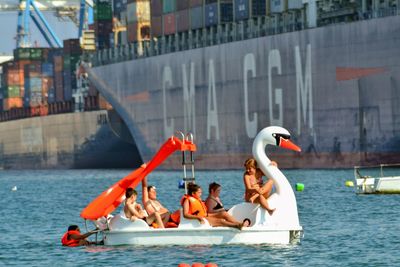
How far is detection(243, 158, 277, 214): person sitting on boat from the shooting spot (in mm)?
33938

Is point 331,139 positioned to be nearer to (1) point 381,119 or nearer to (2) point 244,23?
(1) point 381,119

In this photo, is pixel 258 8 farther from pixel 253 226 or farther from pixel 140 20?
pixel 253 226

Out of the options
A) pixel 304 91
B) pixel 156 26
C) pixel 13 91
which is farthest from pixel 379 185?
pixel 13 91

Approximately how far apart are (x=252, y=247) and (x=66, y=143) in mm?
106688

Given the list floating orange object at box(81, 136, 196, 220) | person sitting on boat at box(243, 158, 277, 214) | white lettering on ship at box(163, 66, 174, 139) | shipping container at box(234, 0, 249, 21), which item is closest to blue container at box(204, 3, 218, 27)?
shipping container at box(234, 0, 249, 21)

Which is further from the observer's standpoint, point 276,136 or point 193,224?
point 193,224

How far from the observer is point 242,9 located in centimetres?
10162

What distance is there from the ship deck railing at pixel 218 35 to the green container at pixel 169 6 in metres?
1.96

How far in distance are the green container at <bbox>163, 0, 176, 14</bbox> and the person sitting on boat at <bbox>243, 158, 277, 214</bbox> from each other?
7787 cm

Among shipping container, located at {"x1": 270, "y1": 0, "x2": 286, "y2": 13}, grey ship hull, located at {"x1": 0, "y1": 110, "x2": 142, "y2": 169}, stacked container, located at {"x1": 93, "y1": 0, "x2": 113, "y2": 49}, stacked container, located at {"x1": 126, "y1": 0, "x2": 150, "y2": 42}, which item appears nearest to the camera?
shipping container, located at {"x1": 270, "y1": 0, "x2": 286, "y2": 13}

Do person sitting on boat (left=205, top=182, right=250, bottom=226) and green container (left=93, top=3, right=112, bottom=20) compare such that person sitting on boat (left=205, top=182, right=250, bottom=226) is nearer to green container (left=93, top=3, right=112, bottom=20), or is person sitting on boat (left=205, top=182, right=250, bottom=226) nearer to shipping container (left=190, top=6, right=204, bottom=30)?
shipping container (left=190, top=6, right=204, bottom=30)

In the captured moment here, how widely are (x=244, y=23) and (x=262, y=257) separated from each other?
7143 centimetres

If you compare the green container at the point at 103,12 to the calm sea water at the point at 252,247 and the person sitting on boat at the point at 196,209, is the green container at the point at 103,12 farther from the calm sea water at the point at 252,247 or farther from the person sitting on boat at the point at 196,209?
the person sitting on boat at the point at 196,209

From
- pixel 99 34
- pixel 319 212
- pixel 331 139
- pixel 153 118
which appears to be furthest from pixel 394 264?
pixel 99 34
